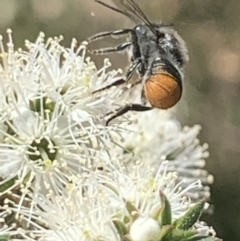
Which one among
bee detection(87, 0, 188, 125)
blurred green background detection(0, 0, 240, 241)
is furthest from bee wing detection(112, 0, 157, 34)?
blurred green background detection(0, 0, 240, 241)

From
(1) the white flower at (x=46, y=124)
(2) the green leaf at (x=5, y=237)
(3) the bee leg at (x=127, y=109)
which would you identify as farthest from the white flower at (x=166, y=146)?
(2) the green leaf at (x=5, y=237)

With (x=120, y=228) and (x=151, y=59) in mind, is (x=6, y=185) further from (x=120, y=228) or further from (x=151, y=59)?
(x=151, y=59)

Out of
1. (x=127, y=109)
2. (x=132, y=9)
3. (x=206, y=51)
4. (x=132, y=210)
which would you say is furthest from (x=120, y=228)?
(x=206, y=51)

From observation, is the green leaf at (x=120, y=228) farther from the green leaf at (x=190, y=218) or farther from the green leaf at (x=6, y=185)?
the green leaf at (x=6, y=185)

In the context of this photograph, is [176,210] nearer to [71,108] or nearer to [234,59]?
[71,108]

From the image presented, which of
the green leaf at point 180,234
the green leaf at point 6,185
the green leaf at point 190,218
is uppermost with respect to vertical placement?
the green leaf at point 6,185
